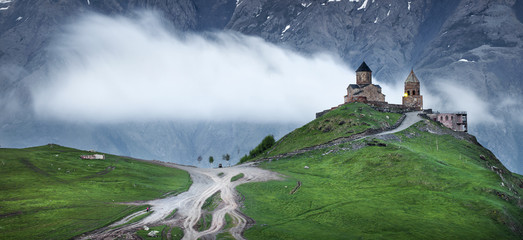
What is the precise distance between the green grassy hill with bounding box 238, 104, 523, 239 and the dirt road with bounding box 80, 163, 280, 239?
3.47 meters

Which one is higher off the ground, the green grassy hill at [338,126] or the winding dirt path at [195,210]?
the green grassy hill at [338,126]

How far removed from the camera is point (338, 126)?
5827 inches

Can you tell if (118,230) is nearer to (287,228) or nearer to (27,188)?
(287,228)

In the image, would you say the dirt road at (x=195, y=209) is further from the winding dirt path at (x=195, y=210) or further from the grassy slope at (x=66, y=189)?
the grassy slope at (x=66, y=189)

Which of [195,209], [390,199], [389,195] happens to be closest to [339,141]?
[389,195]

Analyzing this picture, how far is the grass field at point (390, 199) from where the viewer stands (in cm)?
6931

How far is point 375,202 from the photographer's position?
8269 cm

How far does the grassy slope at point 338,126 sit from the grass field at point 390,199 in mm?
18791

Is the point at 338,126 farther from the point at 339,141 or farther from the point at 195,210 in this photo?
the point at 195,210

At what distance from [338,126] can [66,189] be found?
88784 millimetres

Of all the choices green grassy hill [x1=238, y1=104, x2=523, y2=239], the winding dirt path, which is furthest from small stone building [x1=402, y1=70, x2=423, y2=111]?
the winding dirt path

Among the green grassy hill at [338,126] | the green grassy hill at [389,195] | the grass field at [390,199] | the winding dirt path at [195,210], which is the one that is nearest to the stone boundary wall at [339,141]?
the green grassy hill at [338,126]

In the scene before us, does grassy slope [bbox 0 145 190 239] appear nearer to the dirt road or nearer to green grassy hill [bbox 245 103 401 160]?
the dirt road

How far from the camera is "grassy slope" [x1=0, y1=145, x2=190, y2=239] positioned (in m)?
67.0
